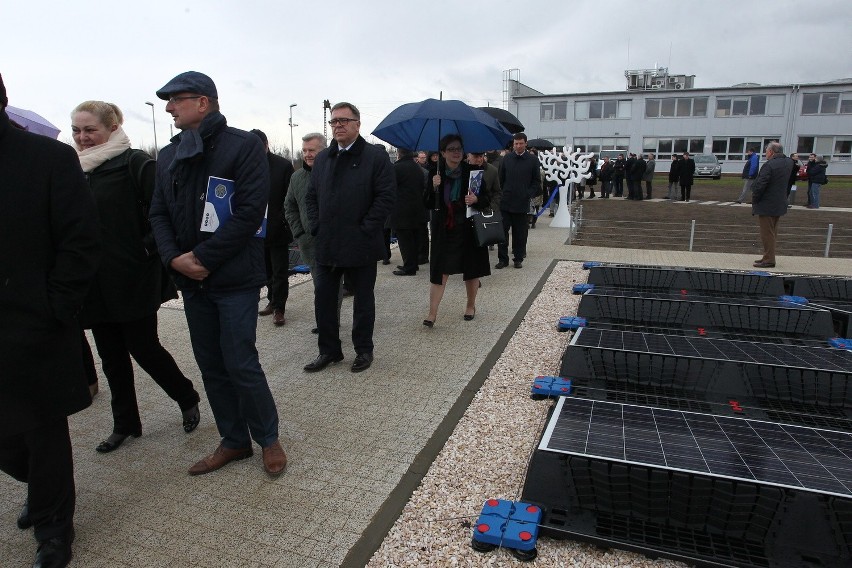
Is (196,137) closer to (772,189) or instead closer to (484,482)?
(484,482)

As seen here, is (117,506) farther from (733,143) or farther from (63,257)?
Answer: (733,143)

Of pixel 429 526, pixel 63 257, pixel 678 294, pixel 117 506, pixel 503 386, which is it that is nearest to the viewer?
pixel 63 257

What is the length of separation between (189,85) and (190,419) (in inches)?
85.9

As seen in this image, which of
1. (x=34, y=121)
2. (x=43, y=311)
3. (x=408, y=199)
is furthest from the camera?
(x=408, y=199)

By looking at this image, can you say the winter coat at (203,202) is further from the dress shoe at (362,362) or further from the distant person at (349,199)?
the dress shoe at (362,362)

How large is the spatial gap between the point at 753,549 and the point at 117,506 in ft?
10.4

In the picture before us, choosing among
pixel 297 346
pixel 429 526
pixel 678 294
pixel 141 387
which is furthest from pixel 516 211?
pixel 429 526

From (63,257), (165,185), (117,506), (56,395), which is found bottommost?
(117,506)

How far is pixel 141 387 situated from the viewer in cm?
463

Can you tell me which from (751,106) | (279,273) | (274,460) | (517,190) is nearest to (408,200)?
(517,190)

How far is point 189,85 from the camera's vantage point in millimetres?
2906

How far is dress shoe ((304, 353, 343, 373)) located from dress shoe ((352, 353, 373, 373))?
0.20m

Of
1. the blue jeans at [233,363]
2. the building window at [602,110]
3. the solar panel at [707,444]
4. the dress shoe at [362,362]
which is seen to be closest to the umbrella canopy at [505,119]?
the dress shoe at [362,362]

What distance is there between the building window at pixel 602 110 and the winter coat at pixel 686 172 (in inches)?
935
